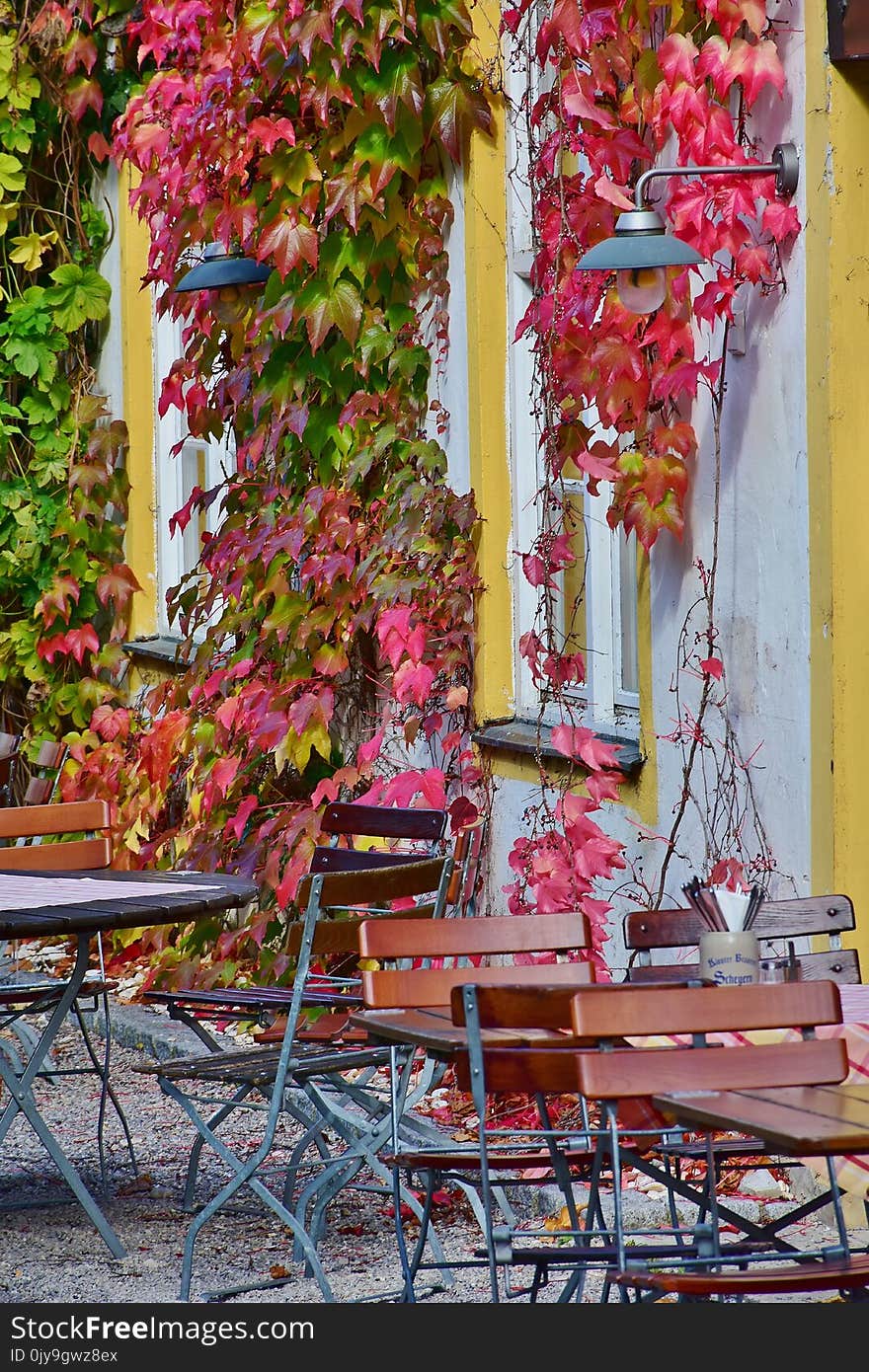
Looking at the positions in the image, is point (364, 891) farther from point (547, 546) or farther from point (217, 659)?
point (217, 659)

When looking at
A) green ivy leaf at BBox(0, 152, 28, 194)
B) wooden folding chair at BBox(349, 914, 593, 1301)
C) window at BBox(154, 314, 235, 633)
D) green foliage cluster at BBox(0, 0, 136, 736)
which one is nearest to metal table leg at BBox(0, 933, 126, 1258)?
wooden folding chair at BBox(349, 914, 593, 1301)

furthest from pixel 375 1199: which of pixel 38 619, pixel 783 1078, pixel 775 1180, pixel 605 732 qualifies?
pixel 38 619

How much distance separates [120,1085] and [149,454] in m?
4.07

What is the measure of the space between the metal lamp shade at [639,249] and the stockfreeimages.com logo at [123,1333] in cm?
238

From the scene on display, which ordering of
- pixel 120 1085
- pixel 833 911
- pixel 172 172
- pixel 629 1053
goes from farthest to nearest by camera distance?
1. pixel 172 172
2. pixel 120 1085
3. pixel 833 911
4. pixel 629 1053

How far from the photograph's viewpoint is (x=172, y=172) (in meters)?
7.74

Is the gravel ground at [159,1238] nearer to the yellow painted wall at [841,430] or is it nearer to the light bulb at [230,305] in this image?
the yellow painted wall at [841,430]

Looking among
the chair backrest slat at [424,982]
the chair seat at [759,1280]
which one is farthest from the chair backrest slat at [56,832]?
the chair seat at [759,1280]

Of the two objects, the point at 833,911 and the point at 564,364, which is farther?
the point at 564,364

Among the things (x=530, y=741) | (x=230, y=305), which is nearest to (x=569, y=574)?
(x=530, y=741)

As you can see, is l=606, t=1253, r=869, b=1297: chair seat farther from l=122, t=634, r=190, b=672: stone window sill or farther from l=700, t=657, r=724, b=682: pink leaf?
l=122, t=634, r=190, b=672: stone window sill

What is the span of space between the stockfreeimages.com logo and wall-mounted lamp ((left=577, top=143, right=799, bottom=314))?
7.85ft

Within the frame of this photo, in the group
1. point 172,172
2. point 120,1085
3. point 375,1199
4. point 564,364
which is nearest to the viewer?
point 375,1199

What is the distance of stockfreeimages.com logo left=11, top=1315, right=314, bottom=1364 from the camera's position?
3.71 m
